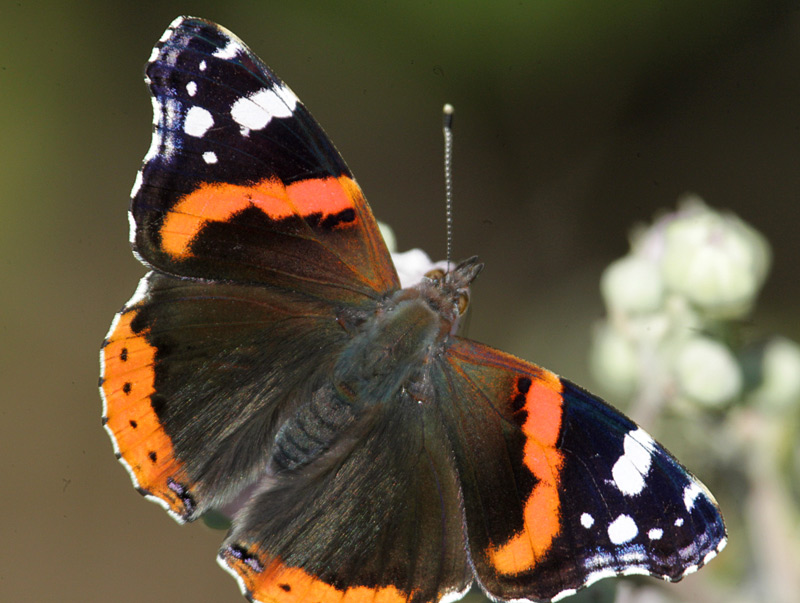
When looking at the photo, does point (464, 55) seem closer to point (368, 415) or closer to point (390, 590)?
point (368, 415)

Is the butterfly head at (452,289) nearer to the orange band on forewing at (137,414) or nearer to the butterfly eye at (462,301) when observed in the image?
the butterfly eye at (462,301)

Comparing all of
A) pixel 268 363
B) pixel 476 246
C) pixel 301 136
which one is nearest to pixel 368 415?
pixel 268 363

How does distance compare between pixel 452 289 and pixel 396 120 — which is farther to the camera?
pixel 396 120

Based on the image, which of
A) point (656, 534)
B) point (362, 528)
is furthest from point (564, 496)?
point (362, 528)

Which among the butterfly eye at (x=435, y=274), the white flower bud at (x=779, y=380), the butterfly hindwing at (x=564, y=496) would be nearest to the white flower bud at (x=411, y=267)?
the butterfly eye at (x=435, y=274)

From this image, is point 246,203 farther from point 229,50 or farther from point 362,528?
point 362,528
